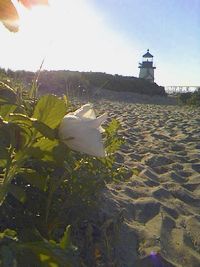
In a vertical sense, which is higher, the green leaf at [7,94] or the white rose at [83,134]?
the green leaf at [7,94]

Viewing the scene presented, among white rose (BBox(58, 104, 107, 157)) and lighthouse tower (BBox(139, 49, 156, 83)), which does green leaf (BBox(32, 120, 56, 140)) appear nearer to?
white rose (BBox(58, 104, 107, 157))

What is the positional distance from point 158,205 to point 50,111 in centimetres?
191

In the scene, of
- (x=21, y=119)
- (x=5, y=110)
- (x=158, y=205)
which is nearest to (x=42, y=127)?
(x=21, y=119)

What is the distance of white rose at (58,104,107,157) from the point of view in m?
0.79

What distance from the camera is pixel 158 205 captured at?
2641 millimetres

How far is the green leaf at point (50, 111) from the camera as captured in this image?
2.74 feet

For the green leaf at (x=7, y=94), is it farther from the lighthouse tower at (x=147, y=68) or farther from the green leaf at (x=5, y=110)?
the lighthouse tower at (x=147, y=68)

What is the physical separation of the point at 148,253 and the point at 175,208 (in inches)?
29.7

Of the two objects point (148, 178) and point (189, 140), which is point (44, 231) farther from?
point (189, 140)

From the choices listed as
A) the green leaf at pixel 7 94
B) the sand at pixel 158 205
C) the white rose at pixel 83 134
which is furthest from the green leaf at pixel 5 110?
the sand at pixel 158 205

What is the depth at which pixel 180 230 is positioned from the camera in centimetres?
230

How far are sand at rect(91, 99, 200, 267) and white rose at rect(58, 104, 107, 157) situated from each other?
1.08 meters

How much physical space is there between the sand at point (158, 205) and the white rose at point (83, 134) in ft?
3.54

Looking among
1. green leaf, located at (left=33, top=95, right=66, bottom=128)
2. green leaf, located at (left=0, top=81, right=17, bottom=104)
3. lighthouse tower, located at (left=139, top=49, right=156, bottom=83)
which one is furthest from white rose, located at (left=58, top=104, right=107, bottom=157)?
lighthouse tower, located at (left=139, top=49, right=156, bottom=83)
